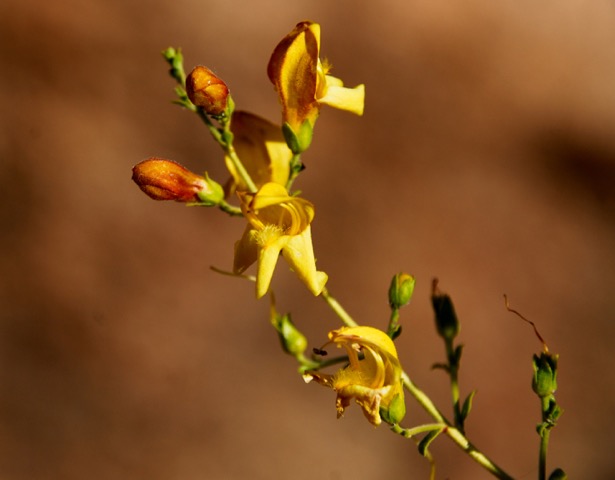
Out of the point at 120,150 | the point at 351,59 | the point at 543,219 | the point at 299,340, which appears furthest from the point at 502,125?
the point at 299,340

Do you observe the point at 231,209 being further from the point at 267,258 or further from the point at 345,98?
the point at 345,98

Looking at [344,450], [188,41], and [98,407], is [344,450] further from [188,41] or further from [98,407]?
[188,41]

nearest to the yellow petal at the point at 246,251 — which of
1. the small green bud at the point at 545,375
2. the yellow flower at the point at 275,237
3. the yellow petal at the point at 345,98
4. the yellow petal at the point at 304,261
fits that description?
the yellow flower at the point at 275,237

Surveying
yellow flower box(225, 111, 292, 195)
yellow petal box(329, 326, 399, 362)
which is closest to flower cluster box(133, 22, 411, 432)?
yellow petal box(329, 326, 399, 362)

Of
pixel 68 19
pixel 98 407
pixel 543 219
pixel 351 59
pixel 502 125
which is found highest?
pixel 68 19

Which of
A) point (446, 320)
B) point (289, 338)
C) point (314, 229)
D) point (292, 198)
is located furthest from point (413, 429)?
point (314, 229)

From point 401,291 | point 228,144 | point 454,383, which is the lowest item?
point 454,383
